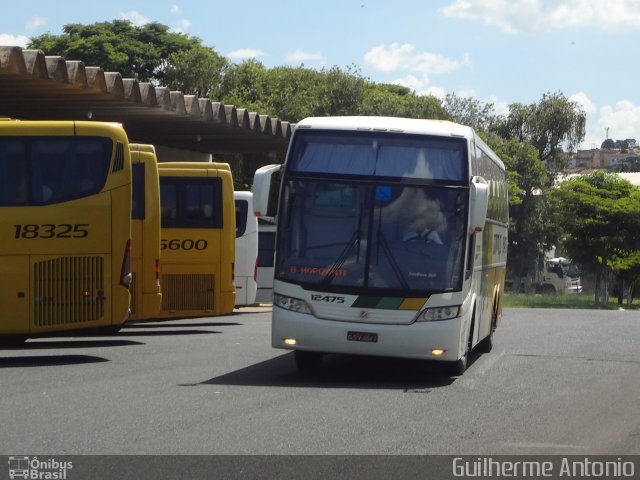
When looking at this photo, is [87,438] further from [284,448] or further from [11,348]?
[11,348]

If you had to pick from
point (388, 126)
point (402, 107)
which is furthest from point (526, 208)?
point (388, 126)

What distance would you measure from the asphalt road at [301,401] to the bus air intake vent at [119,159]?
8.29 ft

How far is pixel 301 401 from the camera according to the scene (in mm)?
12477

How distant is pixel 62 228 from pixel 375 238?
442cm

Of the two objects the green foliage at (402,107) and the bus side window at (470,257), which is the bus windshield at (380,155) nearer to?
the bus side window at (470,257)

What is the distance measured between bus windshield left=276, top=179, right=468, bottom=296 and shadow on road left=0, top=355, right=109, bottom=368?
3.67m

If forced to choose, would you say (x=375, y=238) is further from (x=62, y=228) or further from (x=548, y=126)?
(x=548, y=126)

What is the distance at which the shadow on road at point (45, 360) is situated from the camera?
53.6 feet

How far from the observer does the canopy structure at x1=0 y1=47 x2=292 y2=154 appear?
22234mm

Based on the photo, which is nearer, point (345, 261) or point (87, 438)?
point (87, 438)

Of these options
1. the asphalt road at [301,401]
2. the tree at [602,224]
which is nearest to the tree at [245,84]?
the tree at [602,224]

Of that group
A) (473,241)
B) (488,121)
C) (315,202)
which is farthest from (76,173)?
(488,121)

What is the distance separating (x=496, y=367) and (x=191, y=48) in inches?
2725
